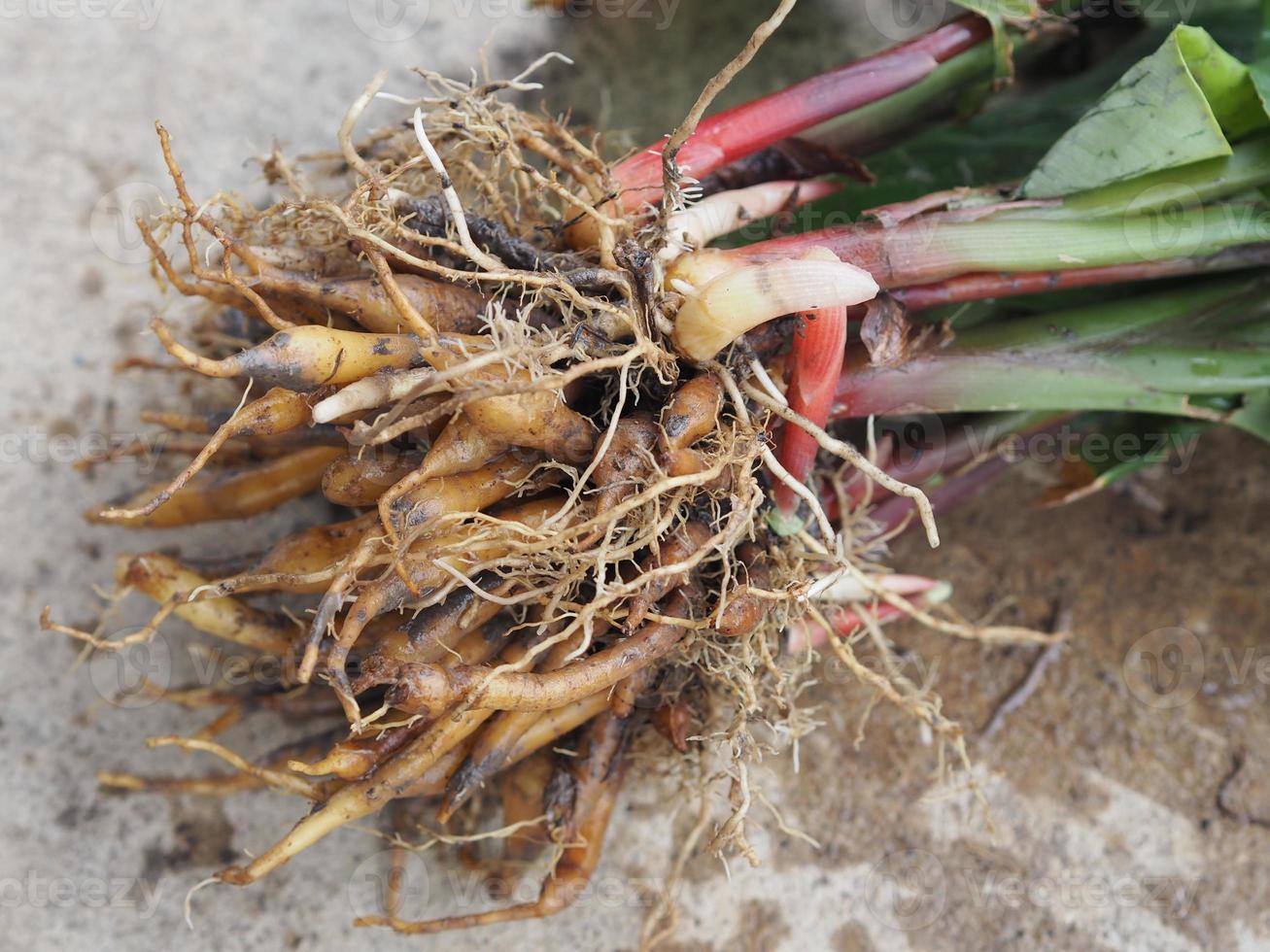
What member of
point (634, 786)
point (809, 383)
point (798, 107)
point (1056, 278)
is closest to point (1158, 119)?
point (1056, 278)

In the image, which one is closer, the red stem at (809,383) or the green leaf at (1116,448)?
the red stem at (809,383)

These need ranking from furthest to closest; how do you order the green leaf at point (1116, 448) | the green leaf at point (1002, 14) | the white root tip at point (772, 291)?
the green leaf at point (1116, 448) < the green leaf at point (1002, 14) < the white root tip at point (772, 291)

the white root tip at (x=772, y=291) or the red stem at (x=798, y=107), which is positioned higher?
the red stem at (x=798, y=107)

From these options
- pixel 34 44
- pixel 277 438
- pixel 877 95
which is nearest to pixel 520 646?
pixel 277 438

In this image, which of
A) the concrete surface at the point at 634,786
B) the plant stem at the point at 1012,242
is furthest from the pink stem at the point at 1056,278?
the concrete surface at the point at 634,786

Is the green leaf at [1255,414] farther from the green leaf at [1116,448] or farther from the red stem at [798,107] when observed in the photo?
the red stem at [798,107]

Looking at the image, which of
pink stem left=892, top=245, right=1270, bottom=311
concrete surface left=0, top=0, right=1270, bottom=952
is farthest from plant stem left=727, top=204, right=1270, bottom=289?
concrete surface left=0, top=0, right=1270, bottom=952

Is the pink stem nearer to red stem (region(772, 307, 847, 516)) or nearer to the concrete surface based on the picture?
red stem (region(772, 307, 847, 516))
